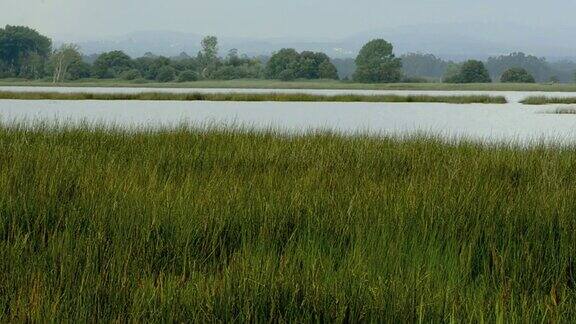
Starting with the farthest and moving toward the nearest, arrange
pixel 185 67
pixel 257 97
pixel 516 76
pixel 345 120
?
pixel 185 67 → pixel 516 76 → pixel 257 97 → pixel 345 120

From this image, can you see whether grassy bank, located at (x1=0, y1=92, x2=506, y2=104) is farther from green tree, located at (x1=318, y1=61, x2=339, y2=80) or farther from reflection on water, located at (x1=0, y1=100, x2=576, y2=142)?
green tree, located at (x1=318, y1=61, x2=339, y2=80)

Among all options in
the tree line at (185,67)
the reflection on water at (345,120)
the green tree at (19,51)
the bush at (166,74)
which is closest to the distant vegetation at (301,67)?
the tree line at (185,67)

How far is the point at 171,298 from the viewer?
106 inches

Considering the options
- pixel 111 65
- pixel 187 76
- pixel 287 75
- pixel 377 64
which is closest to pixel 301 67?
pixel 287 75

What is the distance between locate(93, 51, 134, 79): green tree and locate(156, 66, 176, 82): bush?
23.5 ft

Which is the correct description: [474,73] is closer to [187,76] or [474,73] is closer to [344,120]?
[187,76]

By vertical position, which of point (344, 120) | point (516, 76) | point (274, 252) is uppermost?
point (274, 252)

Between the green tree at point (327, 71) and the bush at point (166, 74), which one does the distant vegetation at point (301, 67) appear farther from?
the bush at point (166, 74)

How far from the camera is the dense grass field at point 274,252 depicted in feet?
8.87

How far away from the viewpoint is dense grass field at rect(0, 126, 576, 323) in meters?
2.70

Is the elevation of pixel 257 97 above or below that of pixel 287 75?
above

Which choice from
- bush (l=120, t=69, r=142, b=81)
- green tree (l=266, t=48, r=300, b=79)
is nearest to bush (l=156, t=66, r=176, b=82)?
bush (l=120, t=69, r=142, b=81)

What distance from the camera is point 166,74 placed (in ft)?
351

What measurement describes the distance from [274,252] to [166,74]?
348 feet
